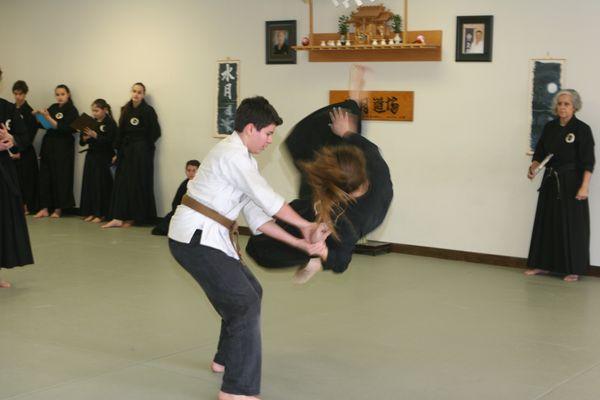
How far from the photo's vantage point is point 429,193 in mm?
7629

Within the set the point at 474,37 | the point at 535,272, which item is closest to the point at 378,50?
the point at 474,37

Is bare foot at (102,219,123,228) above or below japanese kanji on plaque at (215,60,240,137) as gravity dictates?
below

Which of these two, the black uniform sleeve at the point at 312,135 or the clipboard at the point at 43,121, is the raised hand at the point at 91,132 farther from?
the black uniform sleeve at the point at 312,135

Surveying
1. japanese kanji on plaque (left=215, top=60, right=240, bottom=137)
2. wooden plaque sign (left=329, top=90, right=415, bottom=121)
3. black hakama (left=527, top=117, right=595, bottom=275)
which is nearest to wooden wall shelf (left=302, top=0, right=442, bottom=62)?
wooden plaque sign (left=329, top=90, right=415, bottom=121)

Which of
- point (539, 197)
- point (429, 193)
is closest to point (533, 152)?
point (539, 197)

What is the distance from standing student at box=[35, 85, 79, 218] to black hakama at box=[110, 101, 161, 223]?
0.91m

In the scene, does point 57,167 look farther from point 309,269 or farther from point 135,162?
point 309,269

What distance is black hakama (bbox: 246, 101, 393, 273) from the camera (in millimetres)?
4078

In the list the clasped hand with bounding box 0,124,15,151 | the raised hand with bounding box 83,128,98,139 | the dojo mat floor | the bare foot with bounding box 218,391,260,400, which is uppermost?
the clasped hand with bounding box 0,124,15,151

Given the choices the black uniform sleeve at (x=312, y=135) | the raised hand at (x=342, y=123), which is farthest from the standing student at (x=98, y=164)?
the raised hand at (x=342, y=123)

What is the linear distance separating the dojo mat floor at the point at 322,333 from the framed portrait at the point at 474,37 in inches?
69.1

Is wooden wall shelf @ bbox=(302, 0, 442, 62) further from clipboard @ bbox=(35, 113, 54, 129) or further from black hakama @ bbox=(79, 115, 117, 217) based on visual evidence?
clipboard @ bbox=(35, 113, 54, 129)

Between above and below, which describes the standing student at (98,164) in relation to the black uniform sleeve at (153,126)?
below

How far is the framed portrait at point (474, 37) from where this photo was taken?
7176mm
